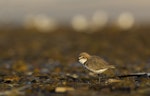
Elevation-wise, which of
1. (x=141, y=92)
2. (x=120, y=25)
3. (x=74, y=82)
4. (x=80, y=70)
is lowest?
(x=141, y=92)

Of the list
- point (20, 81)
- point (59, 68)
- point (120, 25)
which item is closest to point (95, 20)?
point (120, 25)

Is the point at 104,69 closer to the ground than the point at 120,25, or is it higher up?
closer to the ground

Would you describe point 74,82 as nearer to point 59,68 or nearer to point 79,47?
point 59,68

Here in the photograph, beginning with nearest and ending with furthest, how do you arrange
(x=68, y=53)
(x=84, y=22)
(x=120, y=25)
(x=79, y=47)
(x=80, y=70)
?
1. (x=80, y=70)
2. (x=68, y=53)
3. (x=79, y=47)
4. (x=120, y=25)
5. (x=84, y=22)

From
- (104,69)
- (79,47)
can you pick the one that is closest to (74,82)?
(104,69)

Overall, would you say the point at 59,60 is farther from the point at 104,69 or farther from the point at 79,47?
the point at 104,69

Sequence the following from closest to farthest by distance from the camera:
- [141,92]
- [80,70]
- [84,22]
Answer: [141,92], [80,70], [84,22]

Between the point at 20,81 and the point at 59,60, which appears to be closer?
the point at 20,81

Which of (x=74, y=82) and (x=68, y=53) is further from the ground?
(x=68, y=53)

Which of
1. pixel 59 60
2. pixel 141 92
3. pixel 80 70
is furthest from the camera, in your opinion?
pixel 59 60
